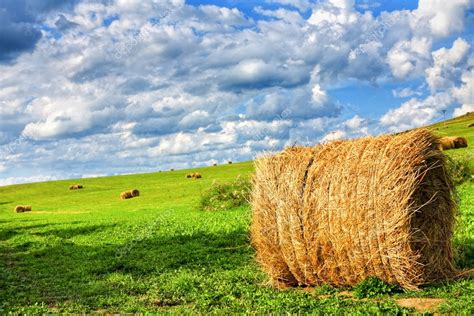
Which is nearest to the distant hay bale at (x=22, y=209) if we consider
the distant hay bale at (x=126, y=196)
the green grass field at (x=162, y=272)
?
the distant hay bale at (x=126, y=196)

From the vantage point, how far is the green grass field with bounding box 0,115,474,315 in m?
12.2

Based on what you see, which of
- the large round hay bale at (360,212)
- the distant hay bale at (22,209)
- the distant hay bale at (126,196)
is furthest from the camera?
the distant hay bale at (126,196)

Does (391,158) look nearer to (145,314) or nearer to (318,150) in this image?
(318,150)

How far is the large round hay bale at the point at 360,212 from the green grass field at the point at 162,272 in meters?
0.62

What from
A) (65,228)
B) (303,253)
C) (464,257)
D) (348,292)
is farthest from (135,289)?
(65,228)

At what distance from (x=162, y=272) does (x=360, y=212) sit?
8.19 meters

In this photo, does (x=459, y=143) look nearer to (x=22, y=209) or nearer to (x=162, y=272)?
(x=162, y=272)

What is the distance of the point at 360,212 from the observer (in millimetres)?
12758

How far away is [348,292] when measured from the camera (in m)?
13.1

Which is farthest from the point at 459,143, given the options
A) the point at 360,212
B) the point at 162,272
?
the point at 360,212

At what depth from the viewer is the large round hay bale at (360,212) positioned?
1262 cm

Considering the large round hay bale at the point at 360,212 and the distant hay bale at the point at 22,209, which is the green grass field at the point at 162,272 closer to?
the large round hay bale at the point at 360,212

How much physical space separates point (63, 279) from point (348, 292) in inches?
408

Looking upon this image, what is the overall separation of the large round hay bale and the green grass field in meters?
0.62
